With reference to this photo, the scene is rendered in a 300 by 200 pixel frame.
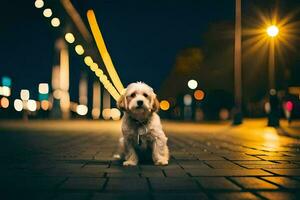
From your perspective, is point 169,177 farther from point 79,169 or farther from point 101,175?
point 79,169

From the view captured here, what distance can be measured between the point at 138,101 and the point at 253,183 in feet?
6.63

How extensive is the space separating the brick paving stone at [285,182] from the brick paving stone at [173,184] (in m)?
0.96

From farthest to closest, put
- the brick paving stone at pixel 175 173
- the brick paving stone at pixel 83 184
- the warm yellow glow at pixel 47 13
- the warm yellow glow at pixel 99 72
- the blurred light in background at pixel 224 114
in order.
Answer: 1. the warm yellow glow at pixel 99 72
2. the warm yellow glow at pixel 47 13
3. the blurred light in background at pixel 224 114
4. the brick paving stone at pixel 175 173
5. the brick paving stone at pixel 83 184

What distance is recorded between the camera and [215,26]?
138 feet

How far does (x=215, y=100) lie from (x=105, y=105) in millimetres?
89847

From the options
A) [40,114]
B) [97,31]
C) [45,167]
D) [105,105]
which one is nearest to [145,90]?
[45,167]

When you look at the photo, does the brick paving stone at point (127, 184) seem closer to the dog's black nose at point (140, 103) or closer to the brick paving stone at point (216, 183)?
the brick paving stone at point (216, 183)


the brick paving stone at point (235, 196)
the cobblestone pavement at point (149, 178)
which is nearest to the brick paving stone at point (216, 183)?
the cobblestone pavement at point (149, 178)

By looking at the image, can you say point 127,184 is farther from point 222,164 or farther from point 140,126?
point 222,164

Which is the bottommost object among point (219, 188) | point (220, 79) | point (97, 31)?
point (219, 188)

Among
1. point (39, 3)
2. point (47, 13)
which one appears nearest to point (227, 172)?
point (39, 3)

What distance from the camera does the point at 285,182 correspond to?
612 centimetres

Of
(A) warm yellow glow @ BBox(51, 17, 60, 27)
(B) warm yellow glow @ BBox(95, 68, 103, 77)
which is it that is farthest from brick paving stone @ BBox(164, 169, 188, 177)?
(B) warm yellow glow @ BBox(95, 68, 103, 77)

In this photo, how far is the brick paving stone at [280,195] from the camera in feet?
16.6
